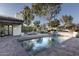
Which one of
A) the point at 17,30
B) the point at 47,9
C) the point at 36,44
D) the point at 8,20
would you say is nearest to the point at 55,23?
the point at 47,9

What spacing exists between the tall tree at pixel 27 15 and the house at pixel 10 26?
0.30 ft

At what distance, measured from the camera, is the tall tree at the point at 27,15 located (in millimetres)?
3124

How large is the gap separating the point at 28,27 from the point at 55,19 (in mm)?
447

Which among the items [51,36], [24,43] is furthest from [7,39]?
[51,36]

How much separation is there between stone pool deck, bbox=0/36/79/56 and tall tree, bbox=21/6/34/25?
336 millimetres

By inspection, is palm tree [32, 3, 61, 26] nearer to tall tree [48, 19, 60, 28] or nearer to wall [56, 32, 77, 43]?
tall tree [48, 19, 60, 28]

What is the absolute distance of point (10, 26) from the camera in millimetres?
3094

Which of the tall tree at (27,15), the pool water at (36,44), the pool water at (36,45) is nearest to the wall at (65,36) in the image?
the pool water at (36,44)

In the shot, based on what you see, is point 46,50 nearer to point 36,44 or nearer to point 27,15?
point 36,44

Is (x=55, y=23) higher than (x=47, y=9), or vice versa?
(x=47, y=9)

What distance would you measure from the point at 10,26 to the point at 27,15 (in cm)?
32

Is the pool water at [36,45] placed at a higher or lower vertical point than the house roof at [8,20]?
lower

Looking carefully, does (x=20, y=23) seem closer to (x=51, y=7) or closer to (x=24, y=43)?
(x=24, y=43)

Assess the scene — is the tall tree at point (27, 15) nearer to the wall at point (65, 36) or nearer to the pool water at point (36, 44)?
the pool water at point (36, 44)
